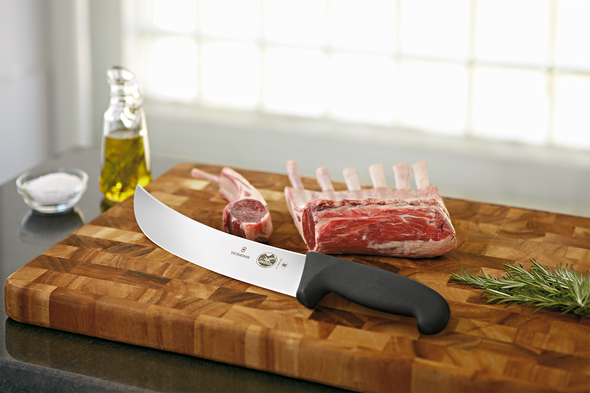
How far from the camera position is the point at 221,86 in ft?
9.68

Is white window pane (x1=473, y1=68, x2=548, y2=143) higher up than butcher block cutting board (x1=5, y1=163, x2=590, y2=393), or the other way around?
white window pane (x1=473, y1=68, x2=548, y2=143)

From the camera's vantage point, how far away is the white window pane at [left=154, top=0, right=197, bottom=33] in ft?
9.47

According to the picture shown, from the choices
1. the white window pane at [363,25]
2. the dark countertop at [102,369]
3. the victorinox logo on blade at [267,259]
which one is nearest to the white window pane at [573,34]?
the white window pane at [363,25]

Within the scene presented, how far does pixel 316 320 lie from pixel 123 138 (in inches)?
29.8

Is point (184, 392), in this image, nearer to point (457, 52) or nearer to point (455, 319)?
point (455, 319)

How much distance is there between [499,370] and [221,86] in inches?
91.0

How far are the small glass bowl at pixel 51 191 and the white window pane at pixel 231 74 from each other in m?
1.47

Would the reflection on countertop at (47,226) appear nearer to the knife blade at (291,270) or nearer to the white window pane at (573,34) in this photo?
the knife blade at (291,270)

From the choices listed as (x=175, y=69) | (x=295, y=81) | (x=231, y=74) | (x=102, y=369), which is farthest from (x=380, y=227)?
(x=175, y=69)

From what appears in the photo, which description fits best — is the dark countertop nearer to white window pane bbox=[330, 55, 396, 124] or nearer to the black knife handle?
the black knife handle

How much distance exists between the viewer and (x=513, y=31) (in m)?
2.51

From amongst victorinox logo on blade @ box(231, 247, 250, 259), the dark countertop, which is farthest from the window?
the dark countertop

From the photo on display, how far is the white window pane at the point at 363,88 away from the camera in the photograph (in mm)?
2725

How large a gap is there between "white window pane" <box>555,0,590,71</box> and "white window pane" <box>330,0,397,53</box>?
2.20ft
